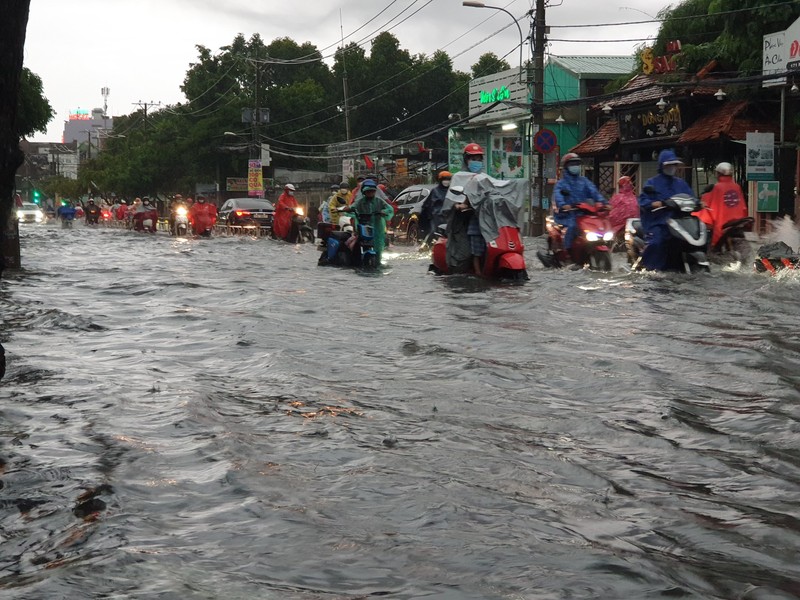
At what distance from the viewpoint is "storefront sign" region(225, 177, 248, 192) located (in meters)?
64.0

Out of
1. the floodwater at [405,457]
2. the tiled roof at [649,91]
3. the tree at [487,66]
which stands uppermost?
the tree at [487,66]

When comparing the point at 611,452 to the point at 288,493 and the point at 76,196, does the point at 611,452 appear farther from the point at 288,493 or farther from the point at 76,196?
the point at 76,196

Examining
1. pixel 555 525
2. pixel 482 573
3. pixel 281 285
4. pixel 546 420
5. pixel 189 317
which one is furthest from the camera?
Result: pixel 281 285

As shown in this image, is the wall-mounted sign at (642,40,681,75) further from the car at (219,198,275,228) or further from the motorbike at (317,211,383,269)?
the motorbike at (317,211,383,269)

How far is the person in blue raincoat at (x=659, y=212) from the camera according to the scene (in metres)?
13.7

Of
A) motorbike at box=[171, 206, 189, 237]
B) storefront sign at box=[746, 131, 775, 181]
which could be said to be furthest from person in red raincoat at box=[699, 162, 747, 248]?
motorbike at box=[171, 206, 189, 237]

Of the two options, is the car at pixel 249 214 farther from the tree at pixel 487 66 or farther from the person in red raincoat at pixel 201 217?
the tree at pixel 487 66

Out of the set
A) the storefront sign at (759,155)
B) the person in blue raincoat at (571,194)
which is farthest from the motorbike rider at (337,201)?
the storefront sign at (759,155)

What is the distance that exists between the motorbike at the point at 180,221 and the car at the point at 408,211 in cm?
832

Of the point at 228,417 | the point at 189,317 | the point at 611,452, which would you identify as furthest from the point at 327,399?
the point at 189,317

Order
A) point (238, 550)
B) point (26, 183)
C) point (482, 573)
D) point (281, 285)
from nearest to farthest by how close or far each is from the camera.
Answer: point (482, 573) < point (238, 550) < point (281, 285) < point (26, 183)

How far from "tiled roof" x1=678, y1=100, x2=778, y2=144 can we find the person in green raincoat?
12.8 m

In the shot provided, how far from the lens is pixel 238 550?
3600 mm

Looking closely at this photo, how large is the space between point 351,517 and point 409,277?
38.9ft
